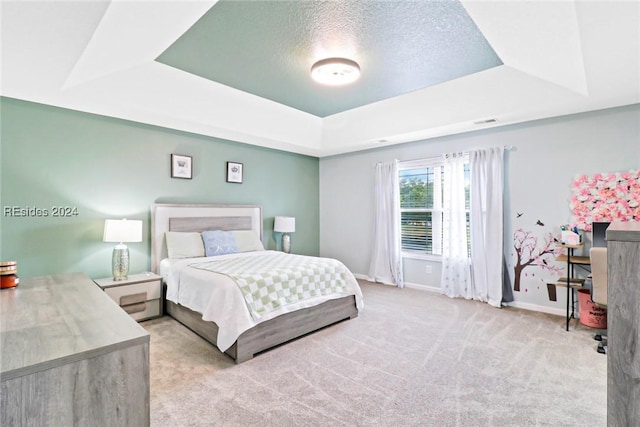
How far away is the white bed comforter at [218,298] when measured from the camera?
2480 mm

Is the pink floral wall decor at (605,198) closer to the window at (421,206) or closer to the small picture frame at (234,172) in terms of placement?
the window at (421,206)

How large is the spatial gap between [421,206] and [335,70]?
2753 mm

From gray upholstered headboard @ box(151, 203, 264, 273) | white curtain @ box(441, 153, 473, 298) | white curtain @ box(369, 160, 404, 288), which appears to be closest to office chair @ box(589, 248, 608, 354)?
white curtain @ box(441, 153, 473, 298)

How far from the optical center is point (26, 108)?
307 centimetres

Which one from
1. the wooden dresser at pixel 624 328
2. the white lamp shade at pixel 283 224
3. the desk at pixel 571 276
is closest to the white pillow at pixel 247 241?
the white lamp shade at pixel 283 224

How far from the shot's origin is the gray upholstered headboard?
12.7 ft

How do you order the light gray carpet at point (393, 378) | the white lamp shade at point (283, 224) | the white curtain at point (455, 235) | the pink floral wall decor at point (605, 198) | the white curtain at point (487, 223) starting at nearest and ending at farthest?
the light gray carpet at point (393, 378)
the pink floral wall decor at point (605, 198)
the white curtain at point (487, 223)
the white curtain at point (455, 235)
the white lamp shade at point (283, 224)

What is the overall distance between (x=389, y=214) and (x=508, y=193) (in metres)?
1.72

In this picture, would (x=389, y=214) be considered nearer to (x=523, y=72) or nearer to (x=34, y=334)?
(x=523, y=72)

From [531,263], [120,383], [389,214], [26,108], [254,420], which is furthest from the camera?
[389,214]

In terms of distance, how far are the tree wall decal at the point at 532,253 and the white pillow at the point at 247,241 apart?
3.49 meters

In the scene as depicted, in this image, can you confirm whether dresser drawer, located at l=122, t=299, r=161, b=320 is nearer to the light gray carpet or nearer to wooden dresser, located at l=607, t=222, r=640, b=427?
the light gray carpet

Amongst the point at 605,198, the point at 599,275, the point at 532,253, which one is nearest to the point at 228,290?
the point at 599,275

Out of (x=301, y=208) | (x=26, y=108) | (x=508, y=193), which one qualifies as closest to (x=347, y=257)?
(x=301, y=208)
